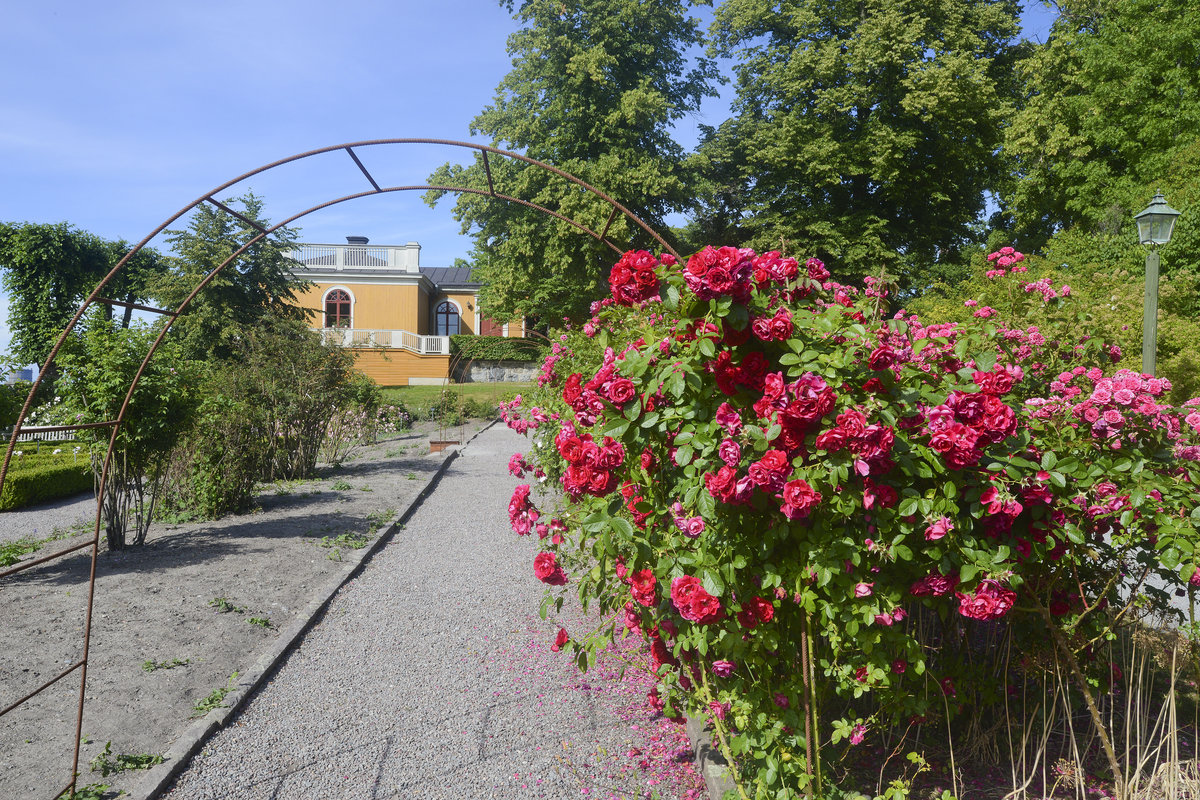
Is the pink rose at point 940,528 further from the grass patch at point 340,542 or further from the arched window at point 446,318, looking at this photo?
the arched window at point 446,318

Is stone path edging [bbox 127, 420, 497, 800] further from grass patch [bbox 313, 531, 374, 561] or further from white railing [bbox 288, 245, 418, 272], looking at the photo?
white railing [bbox 288, 245, 418, 272]

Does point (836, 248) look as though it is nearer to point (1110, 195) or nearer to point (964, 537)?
point (1110, 195)

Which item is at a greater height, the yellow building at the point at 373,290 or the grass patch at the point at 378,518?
the yellow building at the point at 373,290

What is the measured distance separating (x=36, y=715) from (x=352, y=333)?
25454 mm

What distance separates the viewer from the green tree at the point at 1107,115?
15.9 m

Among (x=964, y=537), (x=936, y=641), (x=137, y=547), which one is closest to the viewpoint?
(x=964, y=537)

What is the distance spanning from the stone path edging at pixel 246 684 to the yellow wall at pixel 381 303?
26.9m

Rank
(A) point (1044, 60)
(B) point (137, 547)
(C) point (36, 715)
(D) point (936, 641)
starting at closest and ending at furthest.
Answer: (D) point (936, 641) < (C) point (36, 715) < (B) point (137, 547) < (A) point (1044, 60)

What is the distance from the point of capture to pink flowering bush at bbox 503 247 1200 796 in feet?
7.15

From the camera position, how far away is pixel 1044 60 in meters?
18.6

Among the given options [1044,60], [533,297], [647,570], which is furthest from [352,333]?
[647,570]

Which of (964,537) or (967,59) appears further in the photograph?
(967,59)

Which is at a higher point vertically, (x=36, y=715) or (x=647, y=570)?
(x=647, y=570)

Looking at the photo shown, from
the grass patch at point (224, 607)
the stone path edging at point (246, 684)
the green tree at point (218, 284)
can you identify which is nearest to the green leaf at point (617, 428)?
the stone path edging at point (246, 684)
